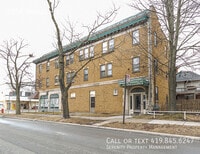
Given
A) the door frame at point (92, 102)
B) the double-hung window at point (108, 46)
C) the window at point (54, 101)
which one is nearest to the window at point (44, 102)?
the window at point (54, 101)

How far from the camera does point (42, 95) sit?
4491 centimetres

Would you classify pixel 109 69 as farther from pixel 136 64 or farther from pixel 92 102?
pixel 92 102

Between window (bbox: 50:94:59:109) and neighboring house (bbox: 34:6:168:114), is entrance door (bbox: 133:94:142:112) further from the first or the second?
window (bbox: 50:94:59:109)

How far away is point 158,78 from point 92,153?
67.3 feet

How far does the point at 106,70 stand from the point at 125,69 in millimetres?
3365

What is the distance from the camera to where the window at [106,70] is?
96.9 ft

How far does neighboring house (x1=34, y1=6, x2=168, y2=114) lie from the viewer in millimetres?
24516

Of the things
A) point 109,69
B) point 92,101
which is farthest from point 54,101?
point 109,69

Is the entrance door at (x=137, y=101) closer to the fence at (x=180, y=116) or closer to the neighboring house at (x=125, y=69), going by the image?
the neighboring house at (x=125, y=69)

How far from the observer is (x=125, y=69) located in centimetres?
2728

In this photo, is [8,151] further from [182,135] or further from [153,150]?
[182,135]

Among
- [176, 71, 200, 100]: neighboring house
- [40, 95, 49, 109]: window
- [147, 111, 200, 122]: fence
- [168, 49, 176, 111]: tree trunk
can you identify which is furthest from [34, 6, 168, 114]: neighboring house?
[40, 95, 49, 109]: window

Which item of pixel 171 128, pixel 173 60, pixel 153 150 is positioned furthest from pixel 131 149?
pixel 173 60

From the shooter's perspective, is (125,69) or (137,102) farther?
(125,69)
